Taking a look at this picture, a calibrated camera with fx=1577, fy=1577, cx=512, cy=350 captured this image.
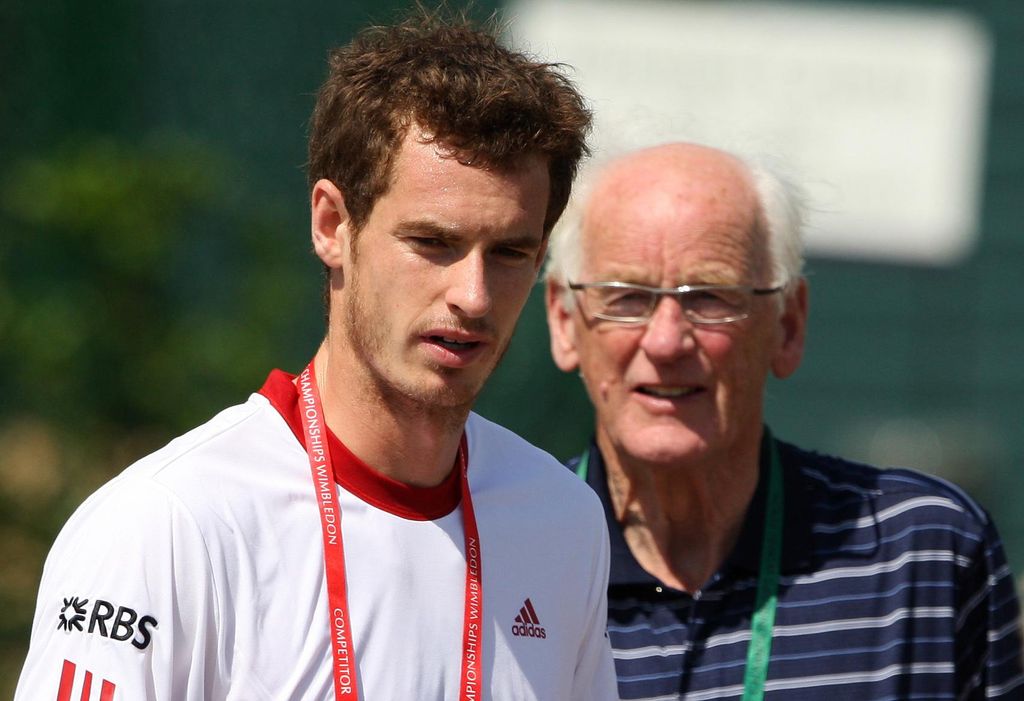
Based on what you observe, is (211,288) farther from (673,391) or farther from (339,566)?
(339,566)

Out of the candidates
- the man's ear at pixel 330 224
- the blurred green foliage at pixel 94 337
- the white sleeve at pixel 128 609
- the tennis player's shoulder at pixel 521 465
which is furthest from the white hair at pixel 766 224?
the blurred green foliage at pixel 94 337

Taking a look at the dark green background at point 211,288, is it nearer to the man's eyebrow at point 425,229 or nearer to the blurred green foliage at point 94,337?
the blurred green foliage at point 94,337

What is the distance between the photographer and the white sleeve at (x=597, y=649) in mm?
2822

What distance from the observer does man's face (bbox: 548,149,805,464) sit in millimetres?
3473

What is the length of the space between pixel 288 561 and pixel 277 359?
3.68m

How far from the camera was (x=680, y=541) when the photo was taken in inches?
139

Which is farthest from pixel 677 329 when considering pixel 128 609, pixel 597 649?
pixel 128 609

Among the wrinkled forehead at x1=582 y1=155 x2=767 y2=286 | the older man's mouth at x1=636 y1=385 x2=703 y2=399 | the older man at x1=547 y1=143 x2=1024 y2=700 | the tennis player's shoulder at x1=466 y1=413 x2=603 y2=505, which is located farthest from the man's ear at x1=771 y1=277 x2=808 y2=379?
the tennis player's shoulder at x1=466 y1=413 x2=603 y2=505

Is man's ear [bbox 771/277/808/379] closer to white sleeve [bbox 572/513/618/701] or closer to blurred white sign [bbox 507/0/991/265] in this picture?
white sleeve [bbox 572/513/618/701]

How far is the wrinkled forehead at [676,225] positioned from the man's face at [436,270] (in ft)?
3.27

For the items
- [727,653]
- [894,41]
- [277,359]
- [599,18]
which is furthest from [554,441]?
[894,41]

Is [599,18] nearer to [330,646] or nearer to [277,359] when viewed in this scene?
[277,359]

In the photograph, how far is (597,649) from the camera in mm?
2850

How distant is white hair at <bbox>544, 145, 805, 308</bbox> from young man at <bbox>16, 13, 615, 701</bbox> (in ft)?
3.19
